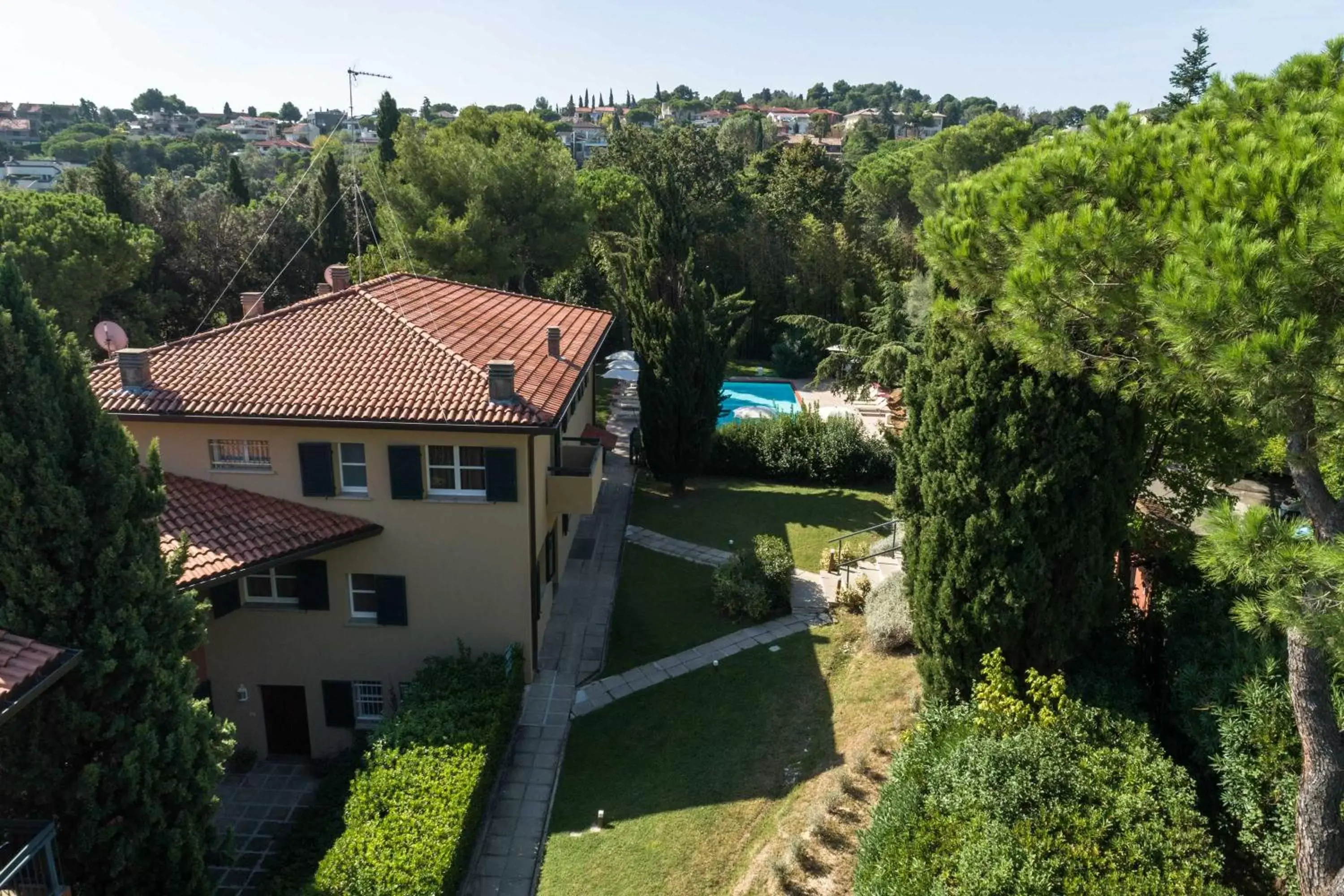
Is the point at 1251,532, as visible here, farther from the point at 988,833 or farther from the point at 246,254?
the point at 246,254

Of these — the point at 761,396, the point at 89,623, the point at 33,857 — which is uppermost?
the point at 89,623

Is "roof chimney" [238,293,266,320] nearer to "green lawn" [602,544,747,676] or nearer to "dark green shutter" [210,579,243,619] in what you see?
"dark green shutter" [210,579,243,619]

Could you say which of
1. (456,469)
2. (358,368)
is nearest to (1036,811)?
(456,469)

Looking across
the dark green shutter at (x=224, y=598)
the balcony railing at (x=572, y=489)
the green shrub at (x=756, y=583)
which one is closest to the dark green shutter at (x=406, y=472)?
the balcony railing at (x=572, y=489)

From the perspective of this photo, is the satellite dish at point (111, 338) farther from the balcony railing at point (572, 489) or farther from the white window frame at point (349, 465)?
the balcony railing at point (572, 489)

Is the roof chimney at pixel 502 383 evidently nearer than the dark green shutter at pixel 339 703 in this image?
Yes

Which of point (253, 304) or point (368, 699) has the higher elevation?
point (253, 304)

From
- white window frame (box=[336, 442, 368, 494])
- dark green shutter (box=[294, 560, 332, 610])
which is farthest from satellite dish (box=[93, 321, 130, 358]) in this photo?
dark green shutter (box=[294, 560, 332, 610])

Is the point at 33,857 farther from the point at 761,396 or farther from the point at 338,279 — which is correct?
the point at 761,396
